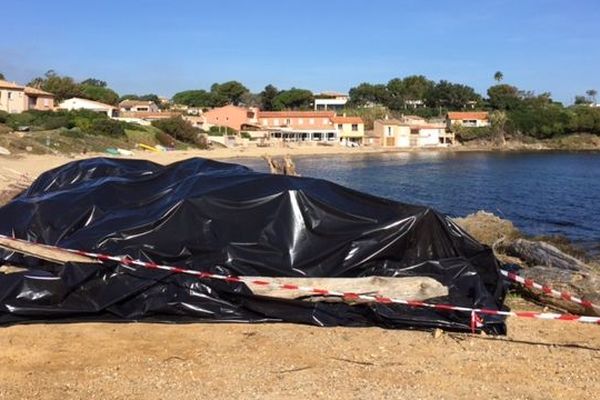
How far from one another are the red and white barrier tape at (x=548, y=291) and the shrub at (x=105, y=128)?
60179 mm

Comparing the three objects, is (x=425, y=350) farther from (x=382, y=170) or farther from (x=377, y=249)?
(x=382, y=170)

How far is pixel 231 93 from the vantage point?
433 feet

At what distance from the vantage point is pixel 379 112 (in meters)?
123

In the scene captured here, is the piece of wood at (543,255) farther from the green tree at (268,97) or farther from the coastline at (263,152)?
the green tree at (268,97)

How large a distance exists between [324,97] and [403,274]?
156 meters

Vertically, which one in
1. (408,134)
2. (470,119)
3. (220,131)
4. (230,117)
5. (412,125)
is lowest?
(220,131)

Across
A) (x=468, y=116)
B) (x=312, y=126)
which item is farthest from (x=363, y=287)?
(x=468, y=116)

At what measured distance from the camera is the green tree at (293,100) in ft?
429

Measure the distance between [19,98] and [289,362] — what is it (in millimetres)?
78072

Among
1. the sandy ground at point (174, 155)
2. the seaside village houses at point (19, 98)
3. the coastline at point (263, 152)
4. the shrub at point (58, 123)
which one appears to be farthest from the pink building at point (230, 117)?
the shrub at point (58, 123)

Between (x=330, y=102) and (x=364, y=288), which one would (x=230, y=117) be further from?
(x=364, y=288)

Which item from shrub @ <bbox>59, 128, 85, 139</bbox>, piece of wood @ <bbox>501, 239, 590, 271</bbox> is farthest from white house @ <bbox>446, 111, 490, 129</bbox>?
piece of wood @ <bbox>501, 239, 590, 271</bbox>

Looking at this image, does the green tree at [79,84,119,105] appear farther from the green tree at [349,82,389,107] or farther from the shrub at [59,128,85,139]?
the green tree at [349,82,389,107]

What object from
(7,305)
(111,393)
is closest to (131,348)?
(111,393)
